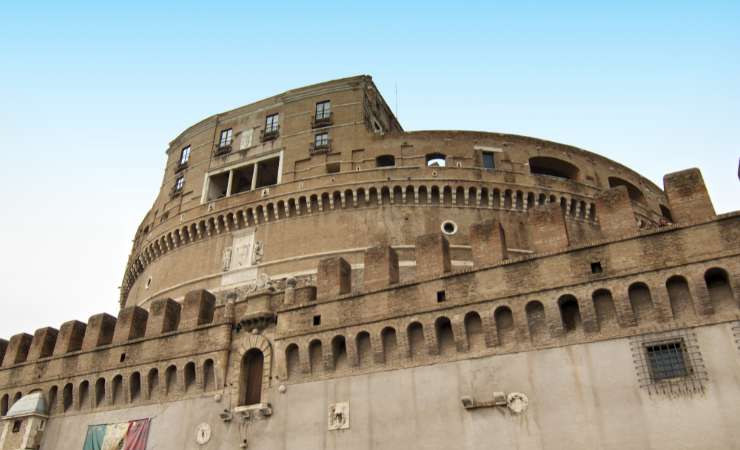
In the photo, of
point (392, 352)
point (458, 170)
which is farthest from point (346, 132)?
point (392, 352)

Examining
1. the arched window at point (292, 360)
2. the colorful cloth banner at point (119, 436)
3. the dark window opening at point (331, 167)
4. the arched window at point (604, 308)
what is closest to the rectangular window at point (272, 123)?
the dark window opening at point (331, 167)

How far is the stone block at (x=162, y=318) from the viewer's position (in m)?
17.6

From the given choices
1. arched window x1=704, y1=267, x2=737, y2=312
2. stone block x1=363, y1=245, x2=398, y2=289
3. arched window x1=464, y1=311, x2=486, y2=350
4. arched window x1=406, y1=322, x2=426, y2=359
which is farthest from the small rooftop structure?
arched window x1=704, y1=267, x2=737, y2=312

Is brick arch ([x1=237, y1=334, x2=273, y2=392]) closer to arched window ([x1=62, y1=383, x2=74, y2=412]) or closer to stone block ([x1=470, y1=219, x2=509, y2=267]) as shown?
stone block ([x1=470, y1=219, x2=509, y2=267])

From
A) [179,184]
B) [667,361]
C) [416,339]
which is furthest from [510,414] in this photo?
[179,184]

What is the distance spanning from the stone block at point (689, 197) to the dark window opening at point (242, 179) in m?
20.8

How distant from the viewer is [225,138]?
1250 inches

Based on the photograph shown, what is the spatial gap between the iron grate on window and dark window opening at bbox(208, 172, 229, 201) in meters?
22.7

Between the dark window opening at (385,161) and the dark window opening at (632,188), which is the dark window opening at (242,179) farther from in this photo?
the dark window opening at (632,188)

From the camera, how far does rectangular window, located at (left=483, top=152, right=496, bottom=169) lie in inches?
1055

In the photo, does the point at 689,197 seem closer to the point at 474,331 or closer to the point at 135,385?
the point at 474,331

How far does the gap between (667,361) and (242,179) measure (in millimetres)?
23955

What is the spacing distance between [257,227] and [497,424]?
17.1 m

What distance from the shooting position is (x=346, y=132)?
2823 cm
